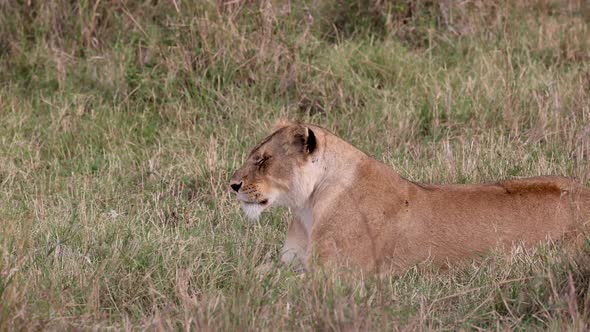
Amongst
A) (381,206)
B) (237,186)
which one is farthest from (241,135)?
(381,206)

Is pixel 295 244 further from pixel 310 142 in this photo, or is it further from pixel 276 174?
pixel 310 142

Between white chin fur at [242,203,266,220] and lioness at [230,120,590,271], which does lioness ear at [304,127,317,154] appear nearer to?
lioness at [230,120,590,271]

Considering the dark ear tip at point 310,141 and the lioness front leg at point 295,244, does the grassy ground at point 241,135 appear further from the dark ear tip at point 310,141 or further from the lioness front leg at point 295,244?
the dark ear tip at point 310,141

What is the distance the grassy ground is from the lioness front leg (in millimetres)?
122

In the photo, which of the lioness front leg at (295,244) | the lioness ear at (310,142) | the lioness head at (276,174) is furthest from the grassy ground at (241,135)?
the lioness ear at (310,142)

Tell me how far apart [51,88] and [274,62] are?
1577 millimetres

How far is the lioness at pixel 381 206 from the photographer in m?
5.15

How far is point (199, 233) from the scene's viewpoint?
5.84 m

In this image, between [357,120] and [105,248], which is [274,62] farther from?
[105,248]

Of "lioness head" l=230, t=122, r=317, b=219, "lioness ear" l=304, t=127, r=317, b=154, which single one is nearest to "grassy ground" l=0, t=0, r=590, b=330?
"lioness head" l=230, t=122, r=317, b=219

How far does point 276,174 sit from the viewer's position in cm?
528

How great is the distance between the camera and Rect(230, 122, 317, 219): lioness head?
5262 millimetres

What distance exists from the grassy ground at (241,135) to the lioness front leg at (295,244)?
122 mm

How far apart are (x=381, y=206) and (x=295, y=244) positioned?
0.45 metres
